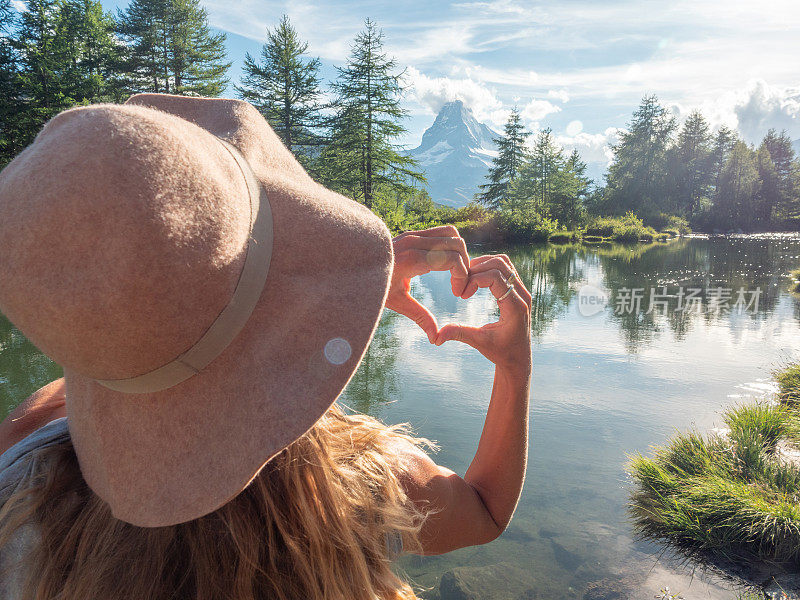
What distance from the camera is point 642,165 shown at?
4838 cm

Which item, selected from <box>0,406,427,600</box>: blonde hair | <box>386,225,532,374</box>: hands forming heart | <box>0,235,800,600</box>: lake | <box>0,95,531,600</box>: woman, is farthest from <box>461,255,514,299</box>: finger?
<box>0,235,800,600</box>: lake

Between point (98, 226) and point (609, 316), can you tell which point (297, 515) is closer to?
point (98, 226)

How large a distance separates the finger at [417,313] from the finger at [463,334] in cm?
2

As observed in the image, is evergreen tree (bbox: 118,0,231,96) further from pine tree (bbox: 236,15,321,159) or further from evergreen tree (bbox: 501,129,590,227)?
evergreen tree (bbox: 501,129,590,227)

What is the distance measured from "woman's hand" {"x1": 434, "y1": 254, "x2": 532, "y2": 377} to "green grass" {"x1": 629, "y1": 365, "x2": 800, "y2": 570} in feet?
9.29

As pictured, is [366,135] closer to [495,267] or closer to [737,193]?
[495,267]

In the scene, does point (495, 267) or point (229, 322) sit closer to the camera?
point (229, 322)

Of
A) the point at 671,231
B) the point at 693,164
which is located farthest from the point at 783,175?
the point at 671,231

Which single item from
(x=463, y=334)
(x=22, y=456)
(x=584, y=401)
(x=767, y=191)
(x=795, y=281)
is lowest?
(x=584, y=401)

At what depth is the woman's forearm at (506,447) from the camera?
1.00m

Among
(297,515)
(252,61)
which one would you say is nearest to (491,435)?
(297,515)

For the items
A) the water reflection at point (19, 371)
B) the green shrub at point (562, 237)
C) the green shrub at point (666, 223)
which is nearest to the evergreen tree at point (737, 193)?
the green shrub at point (666, 223)

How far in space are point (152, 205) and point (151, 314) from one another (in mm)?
121

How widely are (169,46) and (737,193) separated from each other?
46.3 metres
